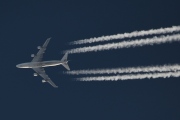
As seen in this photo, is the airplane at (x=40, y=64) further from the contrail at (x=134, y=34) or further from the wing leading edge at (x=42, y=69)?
the contrail at (x=134, y=34)

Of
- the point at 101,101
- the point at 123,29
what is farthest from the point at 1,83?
the point at 123,29

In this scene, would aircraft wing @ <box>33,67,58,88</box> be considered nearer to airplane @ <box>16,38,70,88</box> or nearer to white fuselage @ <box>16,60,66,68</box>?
airplane @ <box>16,38,70,88</box>

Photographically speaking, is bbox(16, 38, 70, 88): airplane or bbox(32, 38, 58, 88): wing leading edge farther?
bbox(32, 38, 58, 88): wing leading edge

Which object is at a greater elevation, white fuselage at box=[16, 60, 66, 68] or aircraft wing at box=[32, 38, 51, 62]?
aircraft wing at box=[32, 38, 51, 62]

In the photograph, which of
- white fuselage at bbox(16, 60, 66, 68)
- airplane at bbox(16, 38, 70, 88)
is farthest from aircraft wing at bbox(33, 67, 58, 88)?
white fuselage at bbox(16, 60, 66, 68)

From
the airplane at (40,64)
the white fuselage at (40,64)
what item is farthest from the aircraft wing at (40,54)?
the white fuselage at (40,64)

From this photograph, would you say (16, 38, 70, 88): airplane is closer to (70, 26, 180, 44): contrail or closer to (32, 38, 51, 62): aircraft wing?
(32, 38, 51, 62): aircraft wing

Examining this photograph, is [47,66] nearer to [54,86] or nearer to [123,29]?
[54,86]

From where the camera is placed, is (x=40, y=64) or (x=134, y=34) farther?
(x=40, y=64)

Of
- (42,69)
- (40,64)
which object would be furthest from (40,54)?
(40,64)

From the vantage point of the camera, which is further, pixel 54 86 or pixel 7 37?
pixel 7 37

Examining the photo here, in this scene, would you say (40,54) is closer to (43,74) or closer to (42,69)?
(42,69)

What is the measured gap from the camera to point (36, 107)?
11569cm

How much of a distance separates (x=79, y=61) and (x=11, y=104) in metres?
25.2
